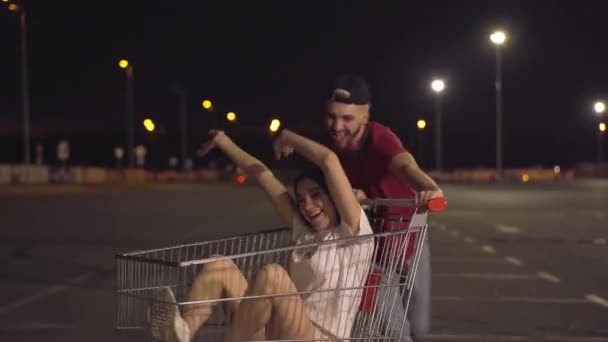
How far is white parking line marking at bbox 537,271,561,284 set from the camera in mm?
11370

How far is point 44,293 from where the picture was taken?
1027 centimetres

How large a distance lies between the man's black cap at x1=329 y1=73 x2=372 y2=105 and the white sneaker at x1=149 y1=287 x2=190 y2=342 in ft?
3.66

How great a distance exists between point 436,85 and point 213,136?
2802 centimetres

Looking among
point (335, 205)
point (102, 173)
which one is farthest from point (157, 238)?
point (102, 173)

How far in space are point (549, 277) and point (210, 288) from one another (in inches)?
312

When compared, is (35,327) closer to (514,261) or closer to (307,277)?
(307,277)

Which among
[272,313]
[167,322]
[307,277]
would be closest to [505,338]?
[307,277]

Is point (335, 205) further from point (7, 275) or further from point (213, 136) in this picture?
point (7, 275)

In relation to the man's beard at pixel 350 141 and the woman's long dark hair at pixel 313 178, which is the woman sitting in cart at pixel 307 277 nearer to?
the woman's long dark hair at pixel 313 178

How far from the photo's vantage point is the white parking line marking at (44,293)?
9414 mm

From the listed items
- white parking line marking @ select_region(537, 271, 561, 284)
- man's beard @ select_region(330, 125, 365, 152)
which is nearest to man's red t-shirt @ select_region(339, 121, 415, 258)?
man's beard @ select_region(330, 125, 365, 152)

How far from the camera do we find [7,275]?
38.6 feet

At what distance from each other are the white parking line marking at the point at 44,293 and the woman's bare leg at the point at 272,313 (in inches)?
208

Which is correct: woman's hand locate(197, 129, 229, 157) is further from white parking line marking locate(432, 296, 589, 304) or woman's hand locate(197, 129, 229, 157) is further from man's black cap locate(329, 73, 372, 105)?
white parking line marking locate(432, 296, 589, 304)
